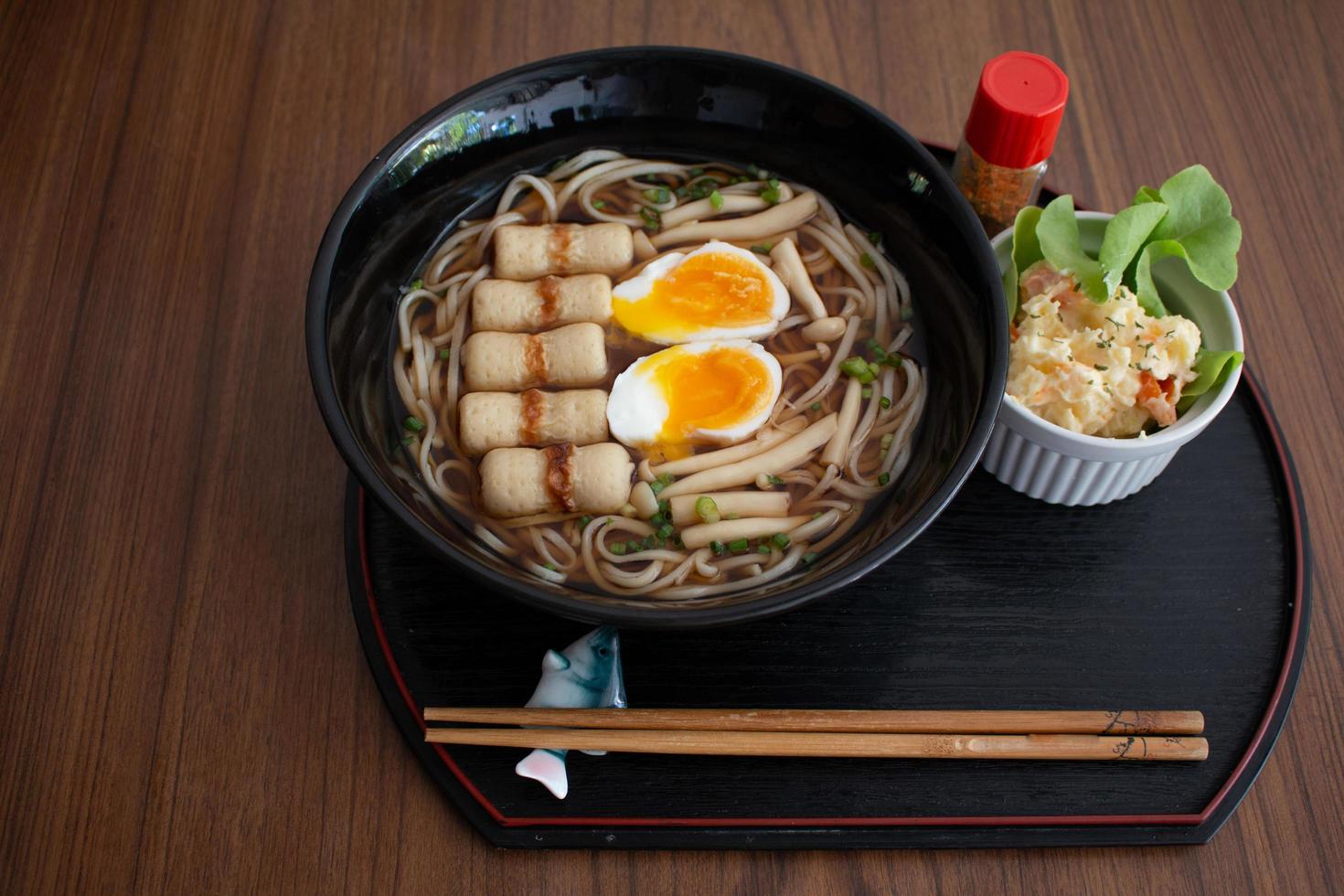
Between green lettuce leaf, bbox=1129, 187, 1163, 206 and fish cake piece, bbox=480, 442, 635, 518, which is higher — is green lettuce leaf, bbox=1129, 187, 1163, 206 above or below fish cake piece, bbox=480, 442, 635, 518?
above

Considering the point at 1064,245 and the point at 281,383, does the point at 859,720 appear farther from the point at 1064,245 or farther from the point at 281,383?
the point at 281,383

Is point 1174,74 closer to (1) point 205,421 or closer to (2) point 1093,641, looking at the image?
(2) point 1093,641

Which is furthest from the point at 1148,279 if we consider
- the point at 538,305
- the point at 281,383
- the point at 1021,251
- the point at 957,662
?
the point at 281,383

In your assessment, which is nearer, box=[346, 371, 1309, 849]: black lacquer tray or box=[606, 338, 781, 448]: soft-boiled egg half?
box=[346, 371, 1309, 849]: black lacquer tray

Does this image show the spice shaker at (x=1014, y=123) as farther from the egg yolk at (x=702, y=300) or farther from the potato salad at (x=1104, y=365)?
the egg yolk at (x=702, y=300)

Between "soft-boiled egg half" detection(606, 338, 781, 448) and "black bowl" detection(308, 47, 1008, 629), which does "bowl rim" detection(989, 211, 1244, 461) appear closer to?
"black bowl" detection(308, 47, 1008, 629)

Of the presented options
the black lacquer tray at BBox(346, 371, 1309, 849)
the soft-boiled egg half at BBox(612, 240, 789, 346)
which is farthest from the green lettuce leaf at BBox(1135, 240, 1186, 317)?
the soft-boiled egg half at BBox(612, 240, 789, 346)
